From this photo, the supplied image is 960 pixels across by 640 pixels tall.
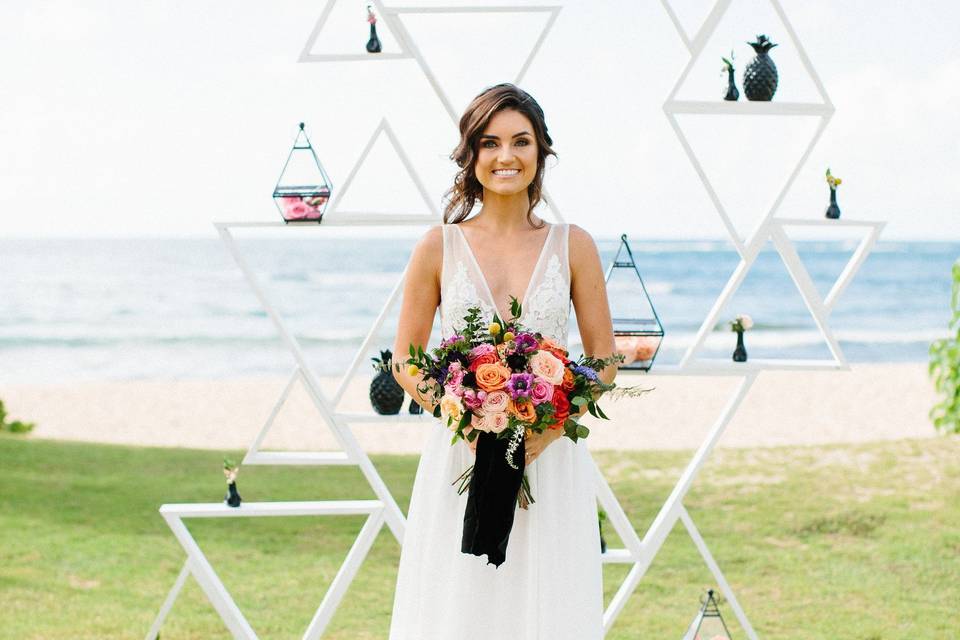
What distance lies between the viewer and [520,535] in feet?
9.89

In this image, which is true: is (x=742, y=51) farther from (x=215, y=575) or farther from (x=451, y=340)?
(x=451, y=340)

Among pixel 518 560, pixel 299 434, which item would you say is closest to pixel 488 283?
pixel 518 560

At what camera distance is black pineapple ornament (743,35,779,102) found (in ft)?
14.0

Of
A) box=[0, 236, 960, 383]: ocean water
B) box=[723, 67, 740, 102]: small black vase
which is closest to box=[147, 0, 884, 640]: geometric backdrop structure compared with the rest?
box=[723, 67, 740, 102]: small black vase

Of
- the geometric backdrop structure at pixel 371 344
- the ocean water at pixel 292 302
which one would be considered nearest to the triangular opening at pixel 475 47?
the ocean water at pixel 292 302

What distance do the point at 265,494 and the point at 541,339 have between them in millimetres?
5917

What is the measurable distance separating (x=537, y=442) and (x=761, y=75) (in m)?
2.03

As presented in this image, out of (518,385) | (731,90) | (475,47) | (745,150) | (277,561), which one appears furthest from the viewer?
(745,150)

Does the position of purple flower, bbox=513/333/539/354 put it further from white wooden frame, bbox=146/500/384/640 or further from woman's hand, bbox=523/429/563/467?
white wooden frame, bbox=146/500/384/640

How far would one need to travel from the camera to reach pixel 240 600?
606 cm

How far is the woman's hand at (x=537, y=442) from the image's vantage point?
9.32 feet

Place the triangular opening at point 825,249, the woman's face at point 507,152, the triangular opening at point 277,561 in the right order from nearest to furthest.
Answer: the woman's face at point 507,152
the triangular opening at point 277,561
the triangular opening at point 825,249

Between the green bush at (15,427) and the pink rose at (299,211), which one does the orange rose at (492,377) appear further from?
the green bush at (15,427)

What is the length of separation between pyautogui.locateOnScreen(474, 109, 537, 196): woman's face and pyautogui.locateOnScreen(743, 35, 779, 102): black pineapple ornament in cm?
156
